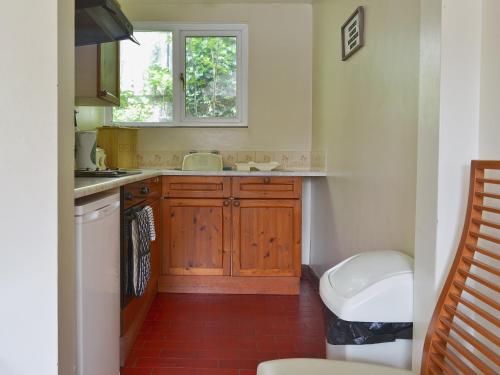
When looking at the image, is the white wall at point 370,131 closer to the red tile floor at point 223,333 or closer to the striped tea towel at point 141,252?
the red tile floor at point 223,333

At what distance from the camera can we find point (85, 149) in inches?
90.2

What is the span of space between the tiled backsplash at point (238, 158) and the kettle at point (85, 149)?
130 cm

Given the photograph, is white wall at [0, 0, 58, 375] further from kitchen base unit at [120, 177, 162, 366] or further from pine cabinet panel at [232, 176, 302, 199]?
pine cabinet panel at [232, 176, 302, 199]

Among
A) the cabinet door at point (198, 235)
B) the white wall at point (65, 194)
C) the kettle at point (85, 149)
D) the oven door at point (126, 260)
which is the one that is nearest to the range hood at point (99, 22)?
the kettle at point (85, 149)

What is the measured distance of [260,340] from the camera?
2219 millimetres

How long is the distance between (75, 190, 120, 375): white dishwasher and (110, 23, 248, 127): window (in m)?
2.03

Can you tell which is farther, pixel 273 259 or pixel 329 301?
pixel 273 259

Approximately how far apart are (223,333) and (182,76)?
7.42 ft

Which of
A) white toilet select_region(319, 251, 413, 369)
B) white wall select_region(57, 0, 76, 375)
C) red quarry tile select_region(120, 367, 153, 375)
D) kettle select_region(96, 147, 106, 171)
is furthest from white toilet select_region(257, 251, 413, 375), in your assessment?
kettle select_region(96, 147, 106, 171)

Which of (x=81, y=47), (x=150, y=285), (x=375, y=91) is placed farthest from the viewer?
(x=150, y=285)

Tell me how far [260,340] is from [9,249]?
154 centimetres

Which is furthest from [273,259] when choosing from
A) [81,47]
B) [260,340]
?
[81,47]

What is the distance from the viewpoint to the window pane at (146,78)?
3.55 meters

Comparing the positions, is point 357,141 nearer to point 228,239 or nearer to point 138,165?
point 228,239
